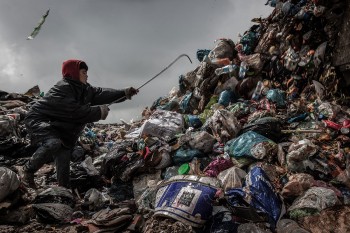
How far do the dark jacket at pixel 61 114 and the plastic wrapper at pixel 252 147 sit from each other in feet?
5.51

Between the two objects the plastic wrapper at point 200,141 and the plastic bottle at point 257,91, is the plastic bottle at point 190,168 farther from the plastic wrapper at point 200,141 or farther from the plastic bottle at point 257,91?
the plastic bottle at point 257,91

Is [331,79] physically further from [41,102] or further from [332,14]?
[41,102]

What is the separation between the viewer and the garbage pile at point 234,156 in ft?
7.78

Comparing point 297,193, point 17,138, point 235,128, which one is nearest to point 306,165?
point 297,193

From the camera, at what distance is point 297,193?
265 cm

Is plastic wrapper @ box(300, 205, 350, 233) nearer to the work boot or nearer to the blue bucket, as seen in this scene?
the blue bucket

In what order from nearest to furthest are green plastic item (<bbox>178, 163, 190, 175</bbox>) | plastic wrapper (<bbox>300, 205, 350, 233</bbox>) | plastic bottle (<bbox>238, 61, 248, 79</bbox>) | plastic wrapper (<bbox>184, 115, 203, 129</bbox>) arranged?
1. plastic wrapper (<bbox>300, 205, 350, 233</bbox>)
2. green plastic item (<bbox>178, 163, 190, 175</bbox>)
3. plastic wrapper (<bbox>184, 115, 203, 129</bbox>)
4. plastic bottle (<bbox>238, 61, 248, 79</bbox>)

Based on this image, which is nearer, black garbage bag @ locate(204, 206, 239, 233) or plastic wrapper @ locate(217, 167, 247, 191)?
black garbage bag @ locate(204, 206, 239, 233)

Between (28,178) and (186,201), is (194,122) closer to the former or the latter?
(28,178)

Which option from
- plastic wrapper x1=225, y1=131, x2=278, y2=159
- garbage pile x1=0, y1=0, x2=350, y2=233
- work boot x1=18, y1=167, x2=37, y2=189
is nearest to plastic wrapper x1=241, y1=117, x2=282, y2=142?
garbage pile x1=0, y1=0, x2=350, y2=233

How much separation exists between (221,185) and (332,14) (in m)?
3.42

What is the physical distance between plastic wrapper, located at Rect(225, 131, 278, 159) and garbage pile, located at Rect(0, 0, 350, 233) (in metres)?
0.01

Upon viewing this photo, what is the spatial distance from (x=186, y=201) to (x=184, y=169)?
4.61ft

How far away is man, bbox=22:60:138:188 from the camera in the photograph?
347 cm
